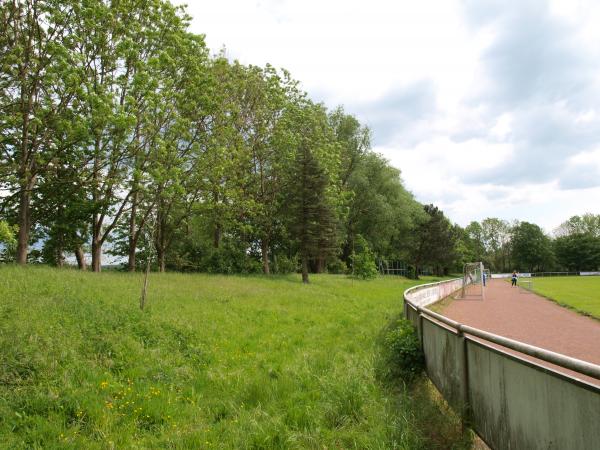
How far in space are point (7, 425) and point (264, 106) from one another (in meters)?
29.6

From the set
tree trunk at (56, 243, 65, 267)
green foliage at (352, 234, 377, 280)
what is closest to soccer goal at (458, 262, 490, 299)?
green foliage at (352, 234, 377, 280)

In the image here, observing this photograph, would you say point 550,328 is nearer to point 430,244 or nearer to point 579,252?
point 430,244

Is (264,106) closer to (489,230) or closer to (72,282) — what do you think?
(72,282)

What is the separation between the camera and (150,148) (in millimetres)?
21000

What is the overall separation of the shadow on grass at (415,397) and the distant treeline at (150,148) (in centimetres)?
754

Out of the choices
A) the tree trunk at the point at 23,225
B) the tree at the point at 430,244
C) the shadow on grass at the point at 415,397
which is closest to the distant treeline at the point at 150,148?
the tree trunk at the point at 23,225

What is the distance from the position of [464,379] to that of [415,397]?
188 centimetres

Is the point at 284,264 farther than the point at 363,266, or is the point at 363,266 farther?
the point at 284,264

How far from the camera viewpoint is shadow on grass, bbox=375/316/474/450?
470cm

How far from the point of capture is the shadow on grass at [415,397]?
4703mm

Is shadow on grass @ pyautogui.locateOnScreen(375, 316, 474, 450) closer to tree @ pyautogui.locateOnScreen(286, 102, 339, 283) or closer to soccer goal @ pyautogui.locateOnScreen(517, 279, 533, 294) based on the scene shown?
tree @ pyautogui.locateOnScreen(286, 102, 339, 283)

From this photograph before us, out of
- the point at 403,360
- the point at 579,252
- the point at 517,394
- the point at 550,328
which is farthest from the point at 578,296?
the point at 579,252

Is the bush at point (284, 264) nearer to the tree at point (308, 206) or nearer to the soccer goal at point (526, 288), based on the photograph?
the tree at point (308, 206)

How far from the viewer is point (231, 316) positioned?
1375cm
